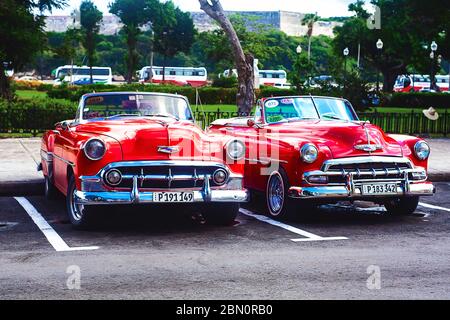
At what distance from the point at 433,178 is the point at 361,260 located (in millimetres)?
7645

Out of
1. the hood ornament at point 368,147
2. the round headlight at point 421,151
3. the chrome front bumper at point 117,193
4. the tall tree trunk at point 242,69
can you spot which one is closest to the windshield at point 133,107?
the chrome front bumper at point 117,193

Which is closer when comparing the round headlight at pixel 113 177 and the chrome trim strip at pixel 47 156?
the round headlight at pixel 113 177

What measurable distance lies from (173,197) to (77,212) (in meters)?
1.33

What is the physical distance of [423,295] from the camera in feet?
19.6

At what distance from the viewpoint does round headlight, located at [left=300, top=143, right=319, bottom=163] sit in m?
9.66

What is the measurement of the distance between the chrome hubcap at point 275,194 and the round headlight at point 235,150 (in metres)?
0.93

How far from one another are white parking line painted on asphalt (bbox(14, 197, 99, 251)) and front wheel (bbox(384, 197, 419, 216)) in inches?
184

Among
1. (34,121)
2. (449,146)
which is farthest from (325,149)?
(34,121)

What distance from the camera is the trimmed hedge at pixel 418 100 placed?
171 ft

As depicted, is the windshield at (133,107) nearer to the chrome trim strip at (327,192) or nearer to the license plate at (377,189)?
the chrome trim strip at (327,192)

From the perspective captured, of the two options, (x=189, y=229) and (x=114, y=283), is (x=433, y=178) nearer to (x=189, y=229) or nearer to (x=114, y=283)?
Answer: (x=189, y=229)

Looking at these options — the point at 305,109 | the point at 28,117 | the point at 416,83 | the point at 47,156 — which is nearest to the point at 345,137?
the point at 305,109

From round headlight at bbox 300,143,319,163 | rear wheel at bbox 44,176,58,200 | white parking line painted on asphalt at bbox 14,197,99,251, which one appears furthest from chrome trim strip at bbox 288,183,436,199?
rear wheel at bbox 44,176,58,200
